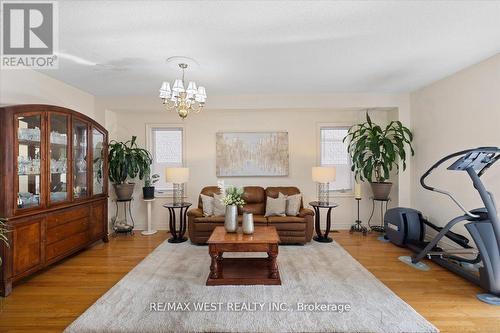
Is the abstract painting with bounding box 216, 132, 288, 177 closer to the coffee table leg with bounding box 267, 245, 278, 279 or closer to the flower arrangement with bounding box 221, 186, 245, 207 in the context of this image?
the flower arrangement with bounding box 221, 186, 245, 207

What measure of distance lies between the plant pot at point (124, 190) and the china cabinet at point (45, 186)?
0.46 m

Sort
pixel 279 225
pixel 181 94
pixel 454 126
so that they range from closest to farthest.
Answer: pixel 181 94 < pixel 454 126 < pixel 279 225

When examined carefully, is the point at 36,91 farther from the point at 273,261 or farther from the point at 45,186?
the point at 273,261

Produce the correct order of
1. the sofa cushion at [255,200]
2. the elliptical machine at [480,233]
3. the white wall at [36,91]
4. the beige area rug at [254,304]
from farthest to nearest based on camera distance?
the sofa cushion at [255,200] < the white wall at [36,91] < the elliptical machine at [480,233] < the beige area rug at [254,304]

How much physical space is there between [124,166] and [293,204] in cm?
320

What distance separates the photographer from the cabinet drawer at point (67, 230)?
3.23 m

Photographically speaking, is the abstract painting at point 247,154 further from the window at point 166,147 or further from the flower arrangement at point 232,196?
the flower arrangement at point 232,196

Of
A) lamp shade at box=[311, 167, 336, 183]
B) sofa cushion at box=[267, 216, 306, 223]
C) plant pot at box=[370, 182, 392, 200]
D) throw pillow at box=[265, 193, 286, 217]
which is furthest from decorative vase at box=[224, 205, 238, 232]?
plant pot at box=[370, 182, 392, 200]

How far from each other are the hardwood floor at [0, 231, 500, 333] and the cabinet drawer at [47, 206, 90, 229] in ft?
2.03

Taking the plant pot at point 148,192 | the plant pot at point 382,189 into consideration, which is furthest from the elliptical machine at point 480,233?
the plant pot at point 148,192

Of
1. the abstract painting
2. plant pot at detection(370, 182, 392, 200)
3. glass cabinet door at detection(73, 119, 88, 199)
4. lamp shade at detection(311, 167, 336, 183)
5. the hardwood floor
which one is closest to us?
the hardwood floor

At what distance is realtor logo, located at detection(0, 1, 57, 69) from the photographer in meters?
2.16

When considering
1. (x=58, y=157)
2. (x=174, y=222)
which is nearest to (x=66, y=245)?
(x=58, y=157)

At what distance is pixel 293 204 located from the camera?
4496 millimetres
